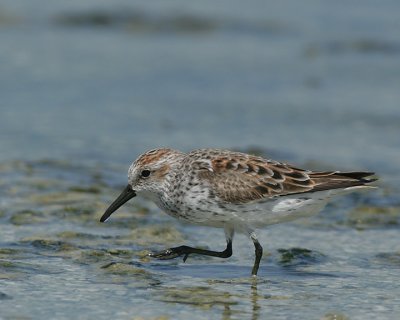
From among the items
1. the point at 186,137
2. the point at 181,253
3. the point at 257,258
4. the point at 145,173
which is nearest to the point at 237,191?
the point at 257,258

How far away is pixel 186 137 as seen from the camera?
12.9m

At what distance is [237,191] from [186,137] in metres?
5.04

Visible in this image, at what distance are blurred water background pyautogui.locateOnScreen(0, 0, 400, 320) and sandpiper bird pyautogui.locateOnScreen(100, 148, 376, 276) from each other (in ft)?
1.45

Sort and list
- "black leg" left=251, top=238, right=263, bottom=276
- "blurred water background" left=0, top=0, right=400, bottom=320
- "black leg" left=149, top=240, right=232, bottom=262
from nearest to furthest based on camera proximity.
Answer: "blurred water background" left=0, top=0, right=400, bottom=320, "black leg" left=251, top=238, right=263, bottom=276, "black leg" left=149, top=240, right=232, bottom=262

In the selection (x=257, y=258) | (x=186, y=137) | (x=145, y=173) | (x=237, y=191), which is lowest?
(x=257, y=258)

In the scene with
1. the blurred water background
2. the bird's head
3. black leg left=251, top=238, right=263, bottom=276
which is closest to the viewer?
the blurred water background

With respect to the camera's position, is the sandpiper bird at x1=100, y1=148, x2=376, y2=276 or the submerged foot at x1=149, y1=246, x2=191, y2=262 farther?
the submerged foot at x1=149, y1=246, x2=191, y2=262

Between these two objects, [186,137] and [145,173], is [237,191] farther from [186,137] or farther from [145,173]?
[186,137]

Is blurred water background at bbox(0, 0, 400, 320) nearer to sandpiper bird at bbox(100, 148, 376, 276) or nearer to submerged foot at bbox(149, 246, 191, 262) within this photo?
submerged foot at bbox(149, 246, 191, 262)

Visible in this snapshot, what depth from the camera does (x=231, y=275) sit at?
26.2 ft

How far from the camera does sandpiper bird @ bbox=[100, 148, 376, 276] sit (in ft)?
25.9

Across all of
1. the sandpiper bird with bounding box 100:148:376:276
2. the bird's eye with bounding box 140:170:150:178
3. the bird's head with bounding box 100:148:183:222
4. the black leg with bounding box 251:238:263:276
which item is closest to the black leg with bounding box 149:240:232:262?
the sandpiper bird with bounding box 100:148:376:276

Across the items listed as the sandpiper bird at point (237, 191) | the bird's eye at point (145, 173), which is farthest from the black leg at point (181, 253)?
the bird's eye at point (145, 173)

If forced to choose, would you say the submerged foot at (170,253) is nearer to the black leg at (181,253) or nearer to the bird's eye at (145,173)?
the black leg at (181,253)
